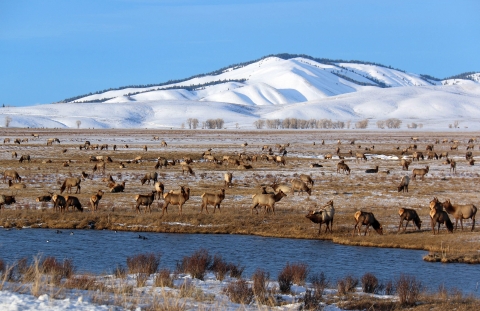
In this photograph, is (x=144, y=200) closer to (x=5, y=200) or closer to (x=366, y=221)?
(x=5, y=200)

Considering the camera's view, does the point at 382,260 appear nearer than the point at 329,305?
No

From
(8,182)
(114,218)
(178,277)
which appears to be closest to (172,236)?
(114,218)

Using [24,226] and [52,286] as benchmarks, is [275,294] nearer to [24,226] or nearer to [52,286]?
[52,286]

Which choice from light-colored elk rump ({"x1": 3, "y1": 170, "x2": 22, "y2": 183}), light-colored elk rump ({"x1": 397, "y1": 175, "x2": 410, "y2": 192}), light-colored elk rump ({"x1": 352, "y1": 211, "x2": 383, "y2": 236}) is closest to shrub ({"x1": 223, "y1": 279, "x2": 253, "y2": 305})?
light-colored elk rump ({"x1": 352, "y1": 211, "x2": 383, "y2": 236})

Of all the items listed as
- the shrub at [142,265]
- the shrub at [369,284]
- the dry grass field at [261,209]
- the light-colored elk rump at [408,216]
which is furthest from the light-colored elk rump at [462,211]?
the shrub at [142,265]

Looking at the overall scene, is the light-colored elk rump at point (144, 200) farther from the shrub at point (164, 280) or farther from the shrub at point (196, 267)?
the shrub at point (164, 280)

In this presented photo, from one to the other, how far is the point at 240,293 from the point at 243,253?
6736 millimetres

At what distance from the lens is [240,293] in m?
11.4

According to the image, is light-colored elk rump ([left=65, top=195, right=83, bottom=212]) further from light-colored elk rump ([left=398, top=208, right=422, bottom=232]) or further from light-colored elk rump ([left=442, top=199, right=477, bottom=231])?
light-colored elk rump ([left=442, top=199, right=477, bottom=231])

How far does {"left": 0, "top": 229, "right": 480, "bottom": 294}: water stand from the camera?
15.8 meters

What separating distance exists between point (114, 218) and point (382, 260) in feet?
34.0

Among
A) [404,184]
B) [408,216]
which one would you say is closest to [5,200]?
[408,216]

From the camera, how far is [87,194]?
2880cm

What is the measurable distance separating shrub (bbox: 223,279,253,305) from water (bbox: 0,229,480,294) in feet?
10.5
